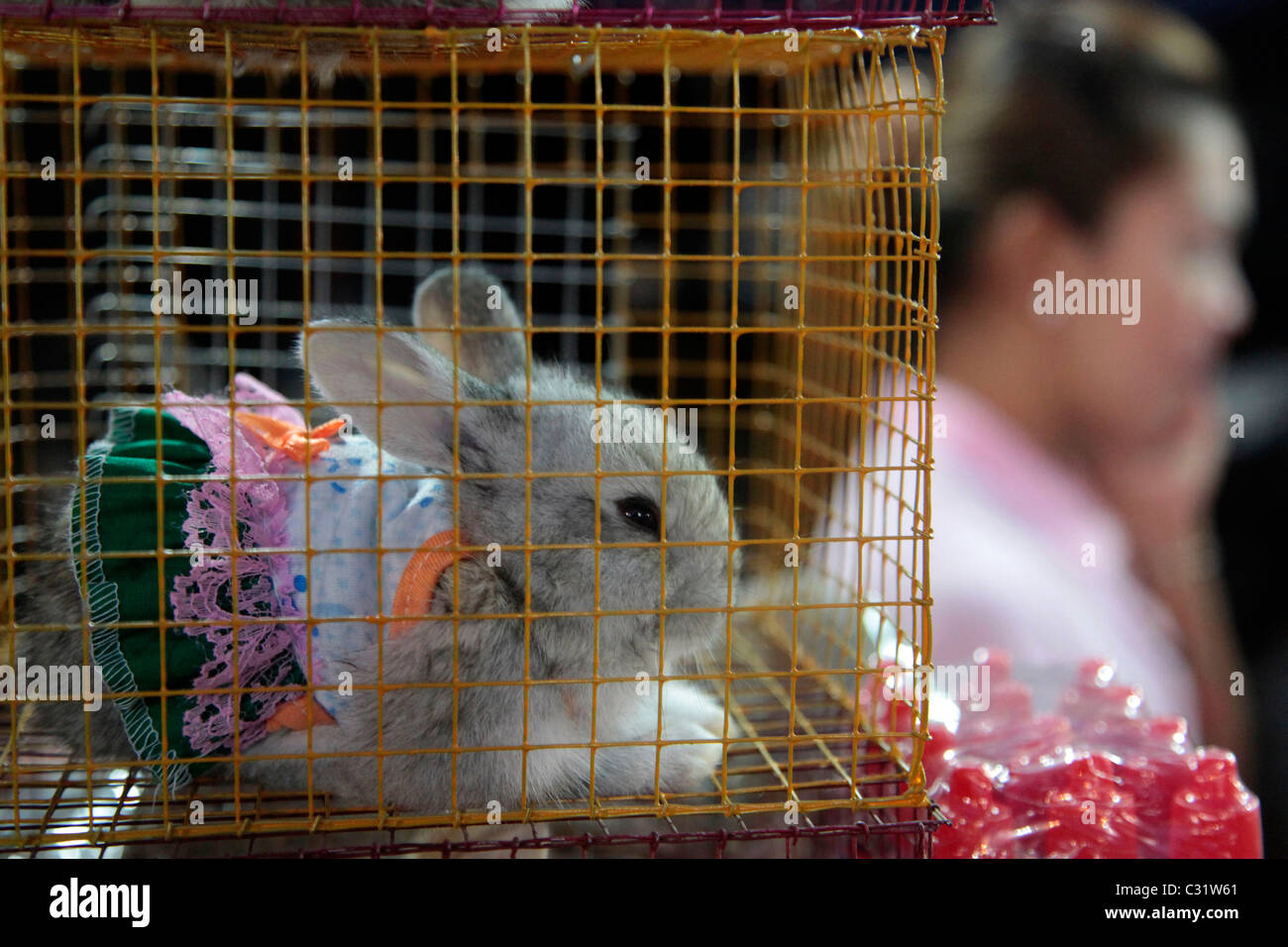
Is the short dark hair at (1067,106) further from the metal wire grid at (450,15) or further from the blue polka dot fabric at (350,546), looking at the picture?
the blue polka dot fabric at (350,546)

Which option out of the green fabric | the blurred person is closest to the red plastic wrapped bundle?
the green fabric

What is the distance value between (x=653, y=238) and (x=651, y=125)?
287 mm

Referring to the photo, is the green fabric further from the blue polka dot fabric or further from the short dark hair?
the short dark hair

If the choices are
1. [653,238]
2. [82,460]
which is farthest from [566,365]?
[653,238]

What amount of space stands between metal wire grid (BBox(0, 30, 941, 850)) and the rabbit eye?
0.37ft

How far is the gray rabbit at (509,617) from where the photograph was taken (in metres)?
1.10

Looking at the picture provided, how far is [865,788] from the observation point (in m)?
1.29

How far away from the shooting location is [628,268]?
2.10m

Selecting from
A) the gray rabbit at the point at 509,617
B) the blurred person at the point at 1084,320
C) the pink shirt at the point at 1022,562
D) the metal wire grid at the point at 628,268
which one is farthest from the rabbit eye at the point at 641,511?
the blurred person at the point at 1084,320

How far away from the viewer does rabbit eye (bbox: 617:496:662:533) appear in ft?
4.00

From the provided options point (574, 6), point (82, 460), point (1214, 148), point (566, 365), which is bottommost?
point (82, 460)

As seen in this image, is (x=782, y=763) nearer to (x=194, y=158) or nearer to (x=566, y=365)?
(x=566, y=365)

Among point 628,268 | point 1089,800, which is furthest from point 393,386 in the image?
point 628,268

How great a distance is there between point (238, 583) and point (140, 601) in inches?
3.9
